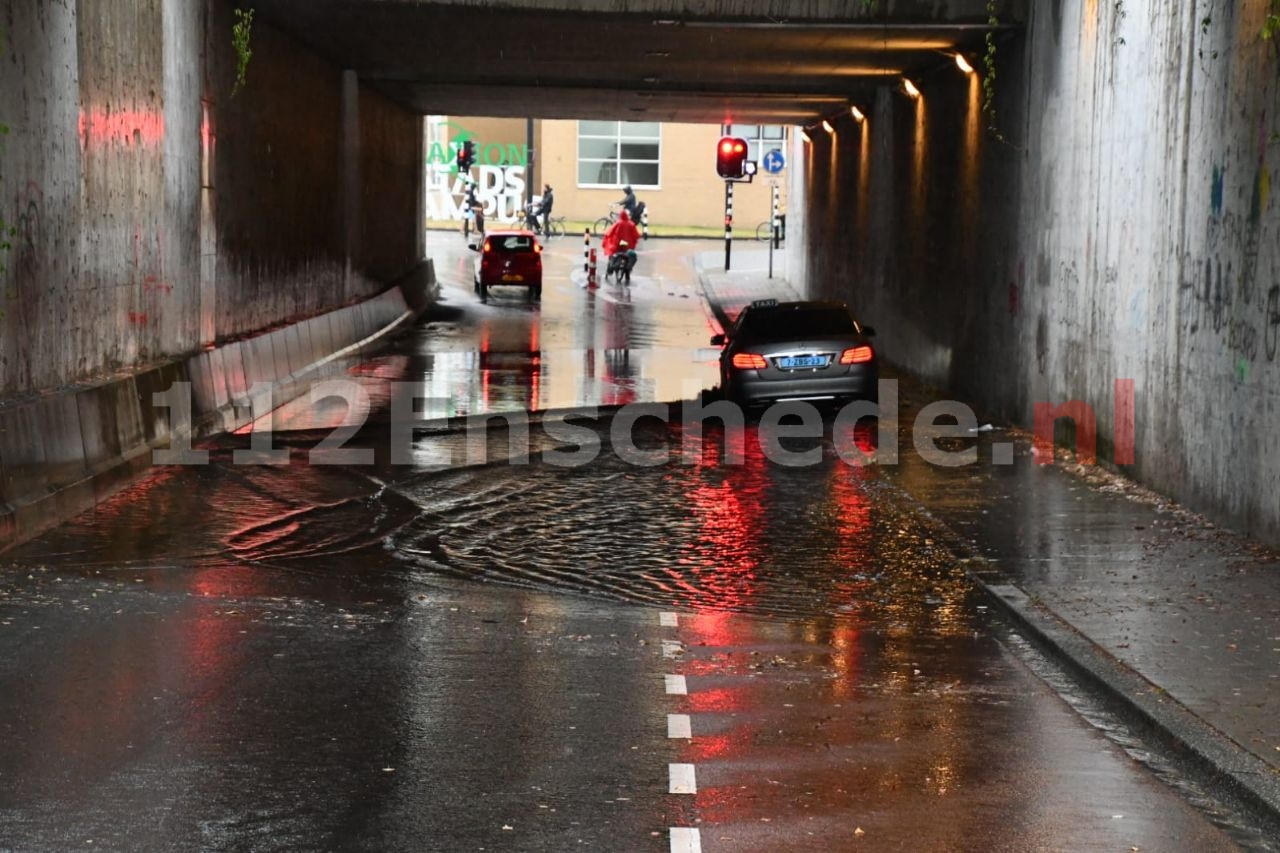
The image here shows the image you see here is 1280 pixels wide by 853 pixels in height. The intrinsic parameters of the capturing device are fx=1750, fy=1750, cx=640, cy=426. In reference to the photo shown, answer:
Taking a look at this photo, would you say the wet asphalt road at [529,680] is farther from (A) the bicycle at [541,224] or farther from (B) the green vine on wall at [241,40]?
(A) the bicycle at [541,224]

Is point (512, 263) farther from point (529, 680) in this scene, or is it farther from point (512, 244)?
point (529, 680)

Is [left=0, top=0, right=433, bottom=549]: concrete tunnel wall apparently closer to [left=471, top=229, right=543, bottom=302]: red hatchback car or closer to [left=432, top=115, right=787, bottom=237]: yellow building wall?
[left=471, top=229, right=543, bottom=302]: red hatchback car

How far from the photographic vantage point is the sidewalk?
7.36m

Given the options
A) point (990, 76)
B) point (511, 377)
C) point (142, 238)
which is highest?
point (990, 76)

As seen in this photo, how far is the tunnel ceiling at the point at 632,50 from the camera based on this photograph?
20281 millimetres

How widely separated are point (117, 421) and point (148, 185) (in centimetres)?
363

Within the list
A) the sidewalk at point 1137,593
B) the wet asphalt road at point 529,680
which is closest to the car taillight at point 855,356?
the sidewalk at point 1137,593

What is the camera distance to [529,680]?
8352 millimetres

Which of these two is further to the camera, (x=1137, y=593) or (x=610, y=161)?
(x=610, y=161)

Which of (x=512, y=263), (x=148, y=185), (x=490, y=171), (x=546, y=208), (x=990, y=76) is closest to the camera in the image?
(x=148, y=185)

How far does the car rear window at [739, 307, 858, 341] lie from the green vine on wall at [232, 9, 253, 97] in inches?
266

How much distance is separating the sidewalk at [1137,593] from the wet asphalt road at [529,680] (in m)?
0.26

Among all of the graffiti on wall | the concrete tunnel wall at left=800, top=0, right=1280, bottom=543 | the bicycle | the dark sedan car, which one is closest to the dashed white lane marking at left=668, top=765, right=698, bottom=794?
the concrete tunnel wall at left=800, top=0, right=1280, bottom=543

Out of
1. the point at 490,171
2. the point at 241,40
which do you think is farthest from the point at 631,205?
the point at 241,40
